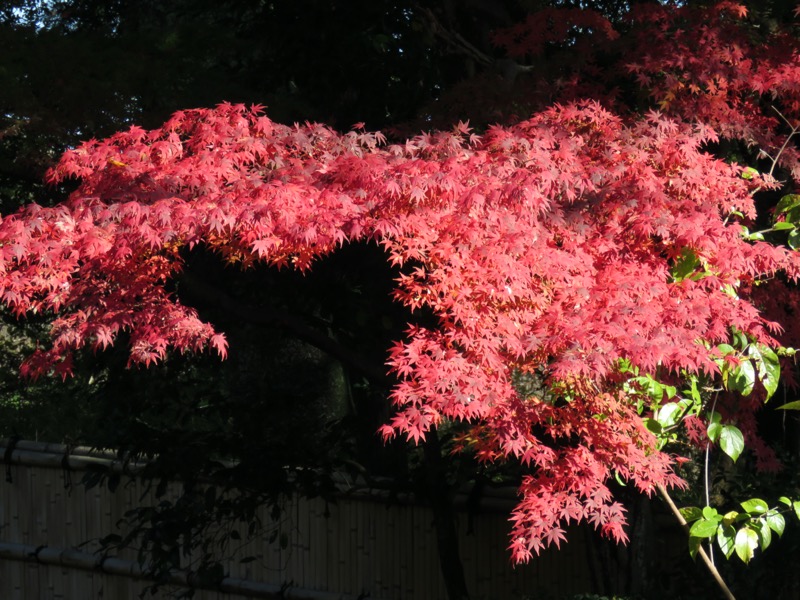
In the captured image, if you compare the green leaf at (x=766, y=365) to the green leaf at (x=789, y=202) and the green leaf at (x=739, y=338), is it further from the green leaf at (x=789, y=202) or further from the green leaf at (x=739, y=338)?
the green leaf at (x=789, y=202)

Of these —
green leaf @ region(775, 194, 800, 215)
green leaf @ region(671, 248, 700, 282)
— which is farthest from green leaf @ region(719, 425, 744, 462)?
green leaf @ region(775, 194, 800, 215)

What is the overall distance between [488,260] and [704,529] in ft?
3.59

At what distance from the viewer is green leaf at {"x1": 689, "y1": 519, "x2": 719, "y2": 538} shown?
3.27 meters

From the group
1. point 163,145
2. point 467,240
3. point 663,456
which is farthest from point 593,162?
point 163,145

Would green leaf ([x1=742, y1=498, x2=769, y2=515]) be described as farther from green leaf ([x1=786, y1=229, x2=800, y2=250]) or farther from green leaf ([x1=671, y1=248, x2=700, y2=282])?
green leaf ([x1=786, y1=229, x2=800, y2=250])

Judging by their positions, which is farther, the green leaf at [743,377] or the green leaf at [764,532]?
the green leaf at [743,377]

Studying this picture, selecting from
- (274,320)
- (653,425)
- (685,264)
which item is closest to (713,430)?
(653,425)

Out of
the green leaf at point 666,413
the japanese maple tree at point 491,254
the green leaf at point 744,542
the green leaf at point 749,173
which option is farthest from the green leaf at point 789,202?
the green leaf at point 744,542

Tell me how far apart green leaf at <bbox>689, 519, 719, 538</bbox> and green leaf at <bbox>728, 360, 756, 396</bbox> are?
488mm

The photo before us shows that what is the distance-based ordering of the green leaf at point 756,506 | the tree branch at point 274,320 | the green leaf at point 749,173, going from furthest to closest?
the tree branch at point 274,320
the green leaf at point 749,173
the green leaf at point 756,506

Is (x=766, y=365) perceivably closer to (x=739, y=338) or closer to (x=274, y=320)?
(x=739, y=338)

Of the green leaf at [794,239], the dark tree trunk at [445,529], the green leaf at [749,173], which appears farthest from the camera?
the dark tree trunk at [445,529]

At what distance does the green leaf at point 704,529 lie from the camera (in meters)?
3.27

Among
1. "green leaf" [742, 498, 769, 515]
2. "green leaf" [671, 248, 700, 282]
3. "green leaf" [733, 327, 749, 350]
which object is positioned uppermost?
"green leaf" [671, 248, 700, 282]
